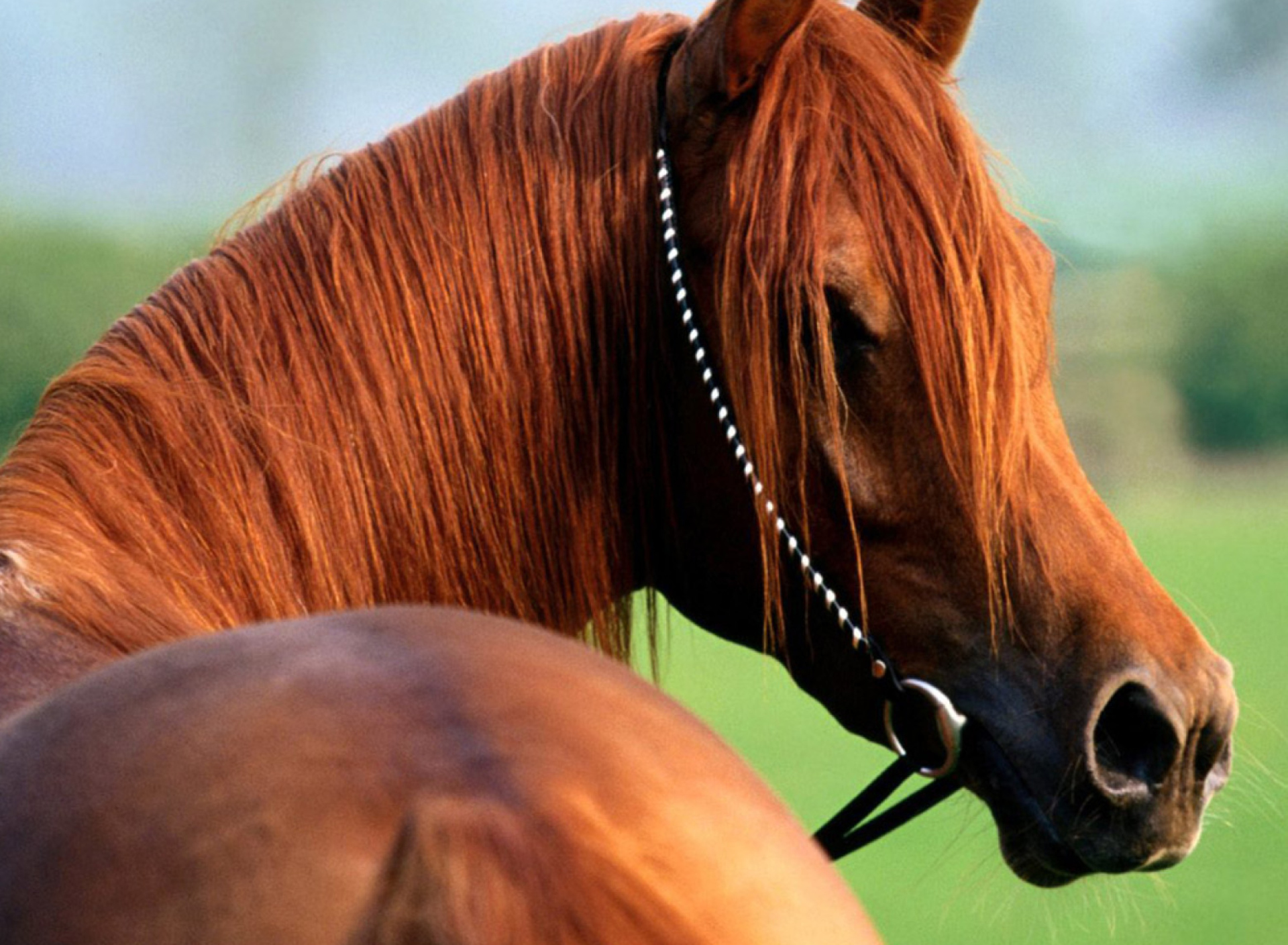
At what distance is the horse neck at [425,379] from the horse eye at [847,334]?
23 centimetres

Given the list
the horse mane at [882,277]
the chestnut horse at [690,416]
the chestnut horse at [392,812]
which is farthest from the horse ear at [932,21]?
the chestnut horse at [392,812]

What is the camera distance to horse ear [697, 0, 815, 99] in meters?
1.74

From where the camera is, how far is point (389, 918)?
0.72m

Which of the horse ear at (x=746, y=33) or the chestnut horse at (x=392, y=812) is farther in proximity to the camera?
the horse ear at (x=746, y=33)

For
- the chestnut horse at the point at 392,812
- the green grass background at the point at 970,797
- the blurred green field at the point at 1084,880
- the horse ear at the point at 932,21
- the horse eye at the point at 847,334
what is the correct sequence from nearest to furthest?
the chestnut horse at the point at 392,812
the horse eye at the point at 847,334
the horse ear at the point at 932,21
the green grass background at the point at 970,797
the blurred green field at the point at 1084,880

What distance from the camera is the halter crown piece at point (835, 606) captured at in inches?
68.4

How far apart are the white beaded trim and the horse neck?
0.04 meters

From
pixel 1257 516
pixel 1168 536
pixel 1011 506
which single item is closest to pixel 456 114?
pixel 1011 506

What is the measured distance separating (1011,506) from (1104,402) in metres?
19.1

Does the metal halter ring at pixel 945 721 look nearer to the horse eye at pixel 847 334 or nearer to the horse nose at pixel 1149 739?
the horse nose at pixel 1149 739

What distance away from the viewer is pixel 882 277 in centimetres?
172

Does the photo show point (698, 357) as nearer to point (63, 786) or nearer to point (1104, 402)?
point (63, 786)

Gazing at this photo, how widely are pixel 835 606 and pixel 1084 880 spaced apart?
0.52m

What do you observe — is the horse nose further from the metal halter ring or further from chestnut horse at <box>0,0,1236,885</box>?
the metal halter ring
